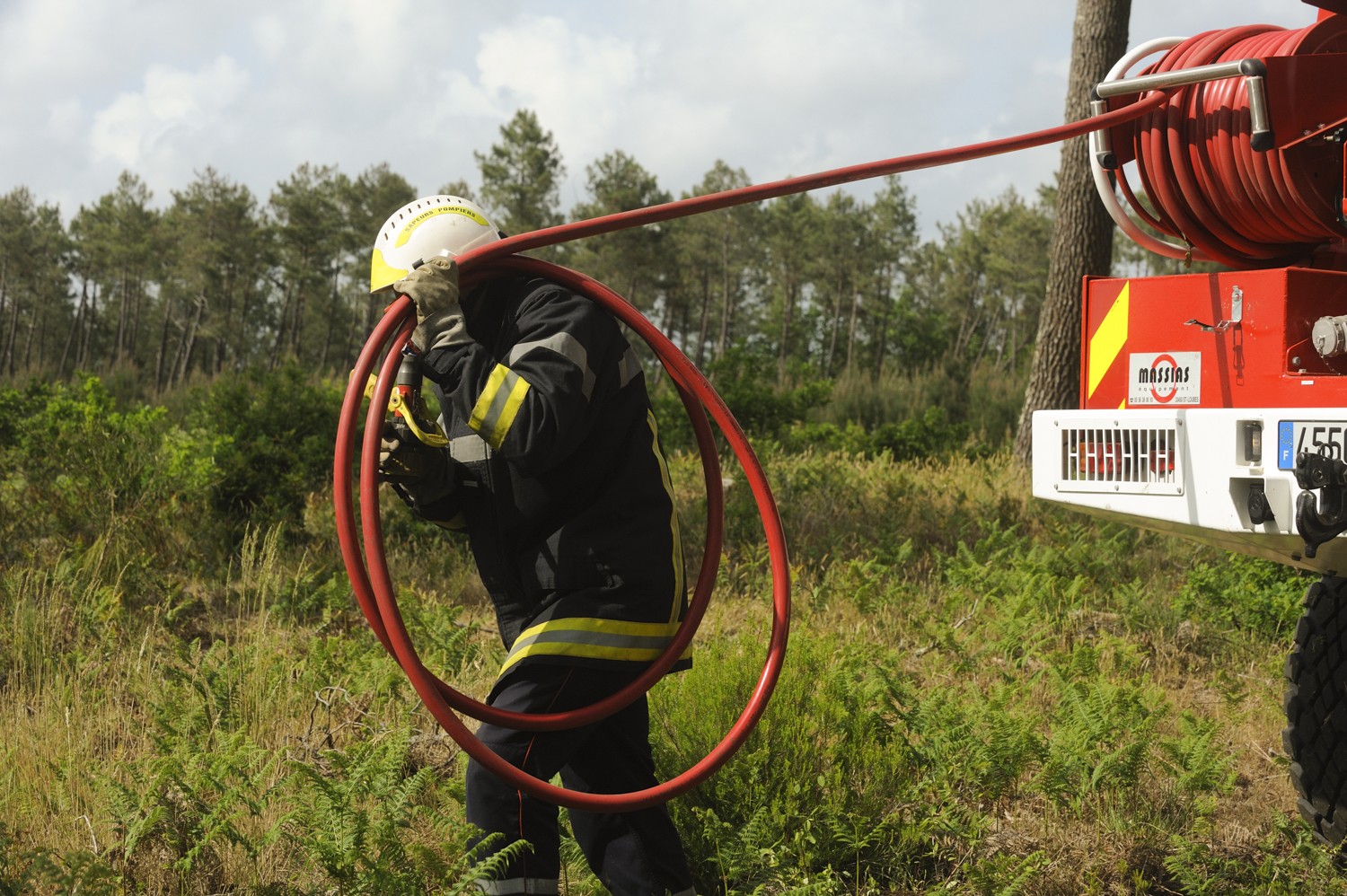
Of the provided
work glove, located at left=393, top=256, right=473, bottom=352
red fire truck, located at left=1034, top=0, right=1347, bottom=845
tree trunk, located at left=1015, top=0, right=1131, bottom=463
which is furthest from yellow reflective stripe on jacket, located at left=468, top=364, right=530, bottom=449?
tree trunk, located at left=1015, top=0, right=1131, bottom=463

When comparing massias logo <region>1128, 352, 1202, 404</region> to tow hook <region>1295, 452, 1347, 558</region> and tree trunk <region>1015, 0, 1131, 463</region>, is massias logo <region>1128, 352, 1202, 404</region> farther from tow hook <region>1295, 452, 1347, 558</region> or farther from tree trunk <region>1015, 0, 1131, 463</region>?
tree trunk <region>1015, 0, 1131, 463</region>

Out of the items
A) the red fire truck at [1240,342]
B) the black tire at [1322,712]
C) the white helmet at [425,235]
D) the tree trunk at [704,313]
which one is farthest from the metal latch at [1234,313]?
the tree trunk at [704,313]

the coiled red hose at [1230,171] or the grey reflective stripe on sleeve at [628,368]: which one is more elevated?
the coiled red hose at [1230,171]

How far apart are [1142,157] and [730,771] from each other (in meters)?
2.16

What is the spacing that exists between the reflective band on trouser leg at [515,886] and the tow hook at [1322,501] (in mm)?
1863

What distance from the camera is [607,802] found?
2.51 m

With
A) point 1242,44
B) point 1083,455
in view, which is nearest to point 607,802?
point 1083,455

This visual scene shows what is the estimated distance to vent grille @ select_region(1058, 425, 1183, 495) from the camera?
282 centimetres

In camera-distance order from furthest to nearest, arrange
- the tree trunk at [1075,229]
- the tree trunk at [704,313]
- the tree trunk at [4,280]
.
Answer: the tree trunk at [4,280] → the tree trunk at [704,313] → the tree trunk at [1075,229]

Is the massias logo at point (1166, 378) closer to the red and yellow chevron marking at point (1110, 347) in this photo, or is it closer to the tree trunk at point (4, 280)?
the red and yellow chevron marking at point (1110, 347)

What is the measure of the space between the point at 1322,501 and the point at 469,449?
6.38 ft

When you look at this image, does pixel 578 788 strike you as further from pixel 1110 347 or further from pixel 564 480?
pixel 1110 347

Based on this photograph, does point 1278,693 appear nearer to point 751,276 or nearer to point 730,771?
point 730,771

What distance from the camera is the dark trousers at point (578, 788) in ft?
8.47
